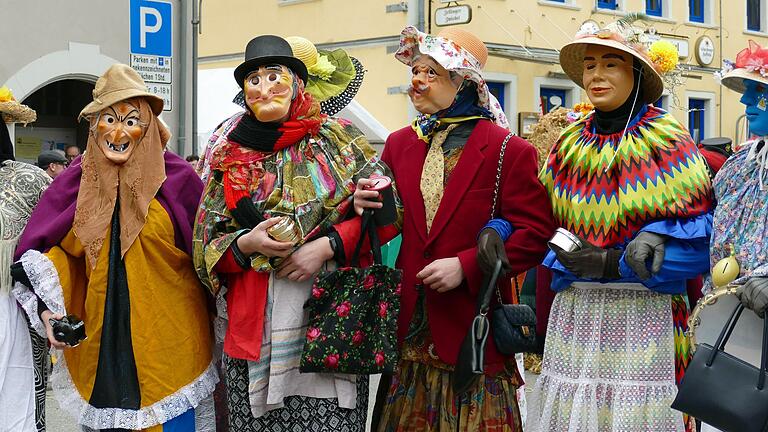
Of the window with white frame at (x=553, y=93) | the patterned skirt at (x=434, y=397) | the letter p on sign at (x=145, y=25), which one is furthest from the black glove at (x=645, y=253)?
the window with white frame at (x=553, y=93)

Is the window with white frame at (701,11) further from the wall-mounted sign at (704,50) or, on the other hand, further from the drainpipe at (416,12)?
the drainpipe at (416,12)

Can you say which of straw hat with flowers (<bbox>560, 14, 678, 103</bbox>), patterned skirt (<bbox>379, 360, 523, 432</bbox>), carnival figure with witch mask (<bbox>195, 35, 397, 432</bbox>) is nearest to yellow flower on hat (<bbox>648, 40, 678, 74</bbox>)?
straw hat with flowers (<bbox>560, 14, 678, 103</bbox>)

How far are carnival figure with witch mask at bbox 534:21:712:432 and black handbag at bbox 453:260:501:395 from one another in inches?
10.3

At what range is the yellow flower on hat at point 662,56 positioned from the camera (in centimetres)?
416

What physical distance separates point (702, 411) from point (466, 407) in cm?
104

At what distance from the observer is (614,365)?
4.01 metres

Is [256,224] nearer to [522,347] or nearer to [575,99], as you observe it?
[522,347]

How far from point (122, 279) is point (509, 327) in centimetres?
152

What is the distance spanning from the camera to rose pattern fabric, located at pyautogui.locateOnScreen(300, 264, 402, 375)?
3992 mm

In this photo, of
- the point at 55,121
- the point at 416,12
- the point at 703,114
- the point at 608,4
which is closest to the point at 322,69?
the point at 55,121

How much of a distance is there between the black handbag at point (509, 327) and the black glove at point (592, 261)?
1.41 ft

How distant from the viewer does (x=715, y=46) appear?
23.8 m

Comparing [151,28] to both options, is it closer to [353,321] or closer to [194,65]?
[194,65]

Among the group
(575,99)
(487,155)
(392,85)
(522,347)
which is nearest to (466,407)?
(522,347)
